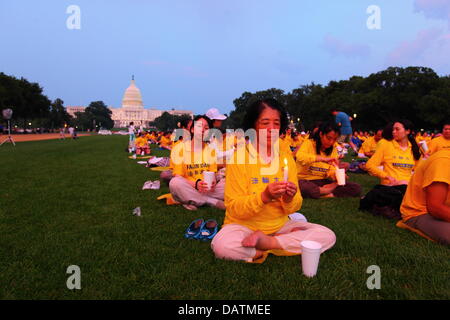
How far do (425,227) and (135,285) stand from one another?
335 centimetres

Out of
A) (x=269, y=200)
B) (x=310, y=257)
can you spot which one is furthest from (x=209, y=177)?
(x=310, y=257)

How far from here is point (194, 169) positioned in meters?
5.27

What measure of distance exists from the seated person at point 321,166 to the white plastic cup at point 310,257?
287 cm

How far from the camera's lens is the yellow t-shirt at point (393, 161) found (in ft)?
17.5

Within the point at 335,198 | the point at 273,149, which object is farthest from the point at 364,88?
the point at 273,149

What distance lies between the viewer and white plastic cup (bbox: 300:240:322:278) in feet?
8.70

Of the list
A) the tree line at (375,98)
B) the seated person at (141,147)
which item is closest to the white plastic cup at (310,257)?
the seated person at (141,147)

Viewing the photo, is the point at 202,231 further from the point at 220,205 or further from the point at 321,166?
the point at 321,166

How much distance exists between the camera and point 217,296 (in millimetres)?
2488

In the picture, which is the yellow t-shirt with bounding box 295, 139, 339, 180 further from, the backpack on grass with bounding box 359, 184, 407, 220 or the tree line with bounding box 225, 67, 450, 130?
the tree line with bounding box 225, 67, 450, 130

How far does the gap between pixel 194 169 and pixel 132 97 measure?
149 metres

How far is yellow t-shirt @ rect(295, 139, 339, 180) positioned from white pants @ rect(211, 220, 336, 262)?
2.58m

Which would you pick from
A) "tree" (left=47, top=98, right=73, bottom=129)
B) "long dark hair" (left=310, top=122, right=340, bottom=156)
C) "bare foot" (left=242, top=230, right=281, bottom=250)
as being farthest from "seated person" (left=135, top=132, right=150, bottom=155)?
"tree" (left=47, top=98, right=73, bottom=129)

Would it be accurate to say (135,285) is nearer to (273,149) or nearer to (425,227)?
(273,149)
